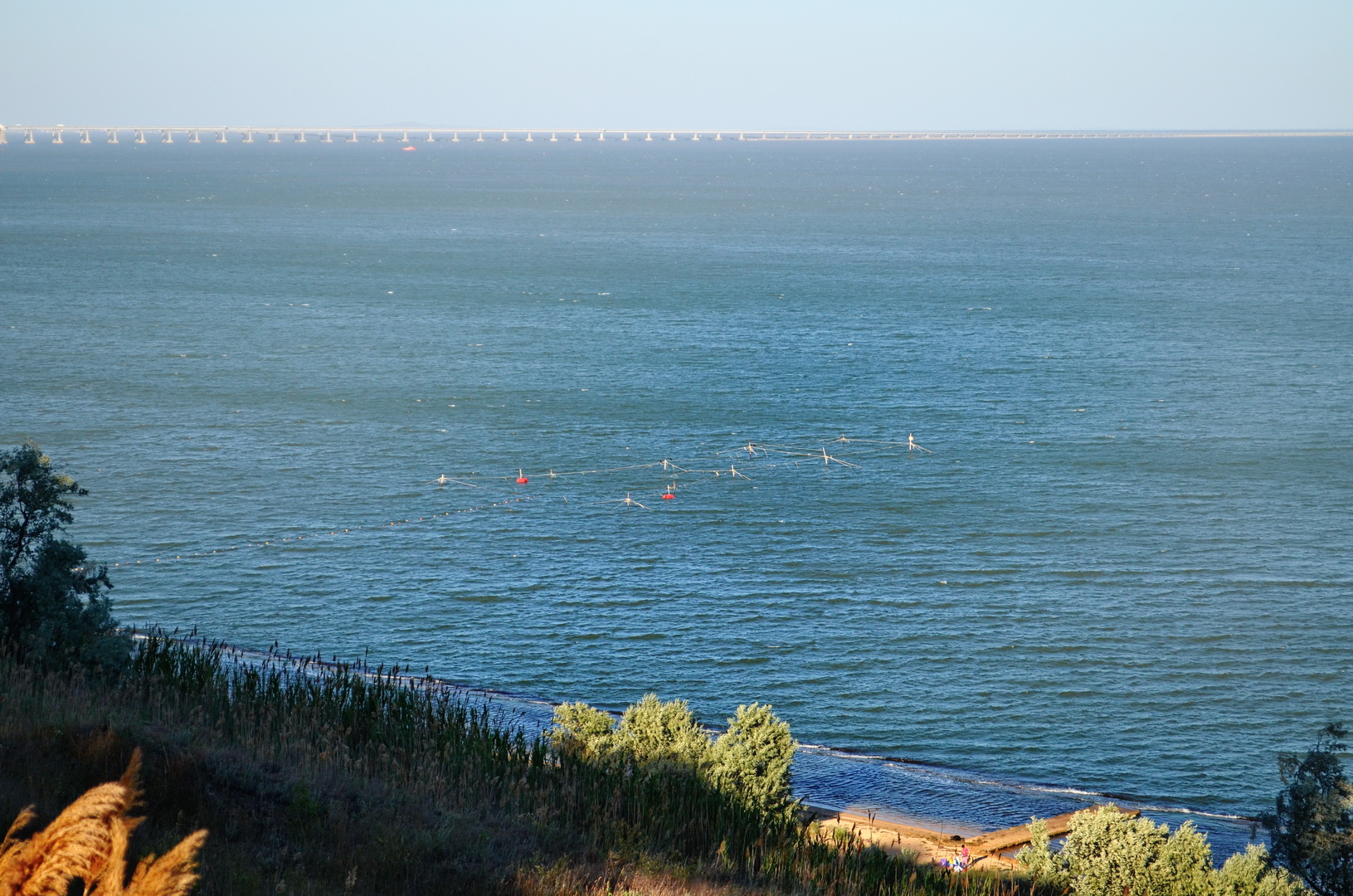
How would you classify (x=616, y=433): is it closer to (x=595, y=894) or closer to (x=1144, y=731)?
(x=1144, y=731)

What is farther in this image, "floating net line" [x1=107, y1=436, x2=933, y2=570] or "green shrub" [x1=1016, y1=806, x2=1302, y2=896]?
"floating net line" [x1=107, y1=436, x2=933, y2=570]

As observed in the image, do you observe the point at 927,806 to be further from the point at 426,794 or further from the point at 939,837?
the point at 426,794

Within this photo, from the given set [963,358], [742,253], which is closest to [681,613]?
[963,358]

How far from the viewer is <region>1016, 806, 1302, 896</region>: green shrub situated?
17797mm

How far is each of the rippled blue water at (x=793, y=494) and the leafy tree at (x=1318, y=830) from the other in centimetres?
939

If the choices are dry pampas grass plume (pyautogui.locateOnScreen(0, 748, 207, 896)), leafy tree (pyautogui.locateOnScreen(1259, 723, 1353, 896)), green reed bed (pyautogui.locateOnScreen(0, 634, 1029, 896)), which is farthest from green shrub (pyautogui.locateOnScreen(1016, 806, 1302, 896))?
dry pampas grass plume (pyautogui.locateOnScreen(0, 748, 207, 896))

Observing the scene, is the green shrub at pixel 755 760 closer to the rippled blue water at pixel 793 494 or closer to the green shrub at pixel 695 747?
the green shrub at pixel 695 747

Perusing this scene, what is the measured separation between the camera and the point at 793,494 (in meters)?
54.2

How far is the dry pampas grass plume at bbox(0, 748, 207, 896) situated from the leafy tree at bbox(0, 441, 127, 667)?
15.8 meters

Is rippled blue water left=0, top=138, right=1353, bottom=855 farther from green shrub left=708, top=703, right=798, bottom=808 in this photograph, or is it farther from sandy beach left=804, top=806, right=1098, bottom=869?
green shrub left=708, top=703, right=798, bottom=808

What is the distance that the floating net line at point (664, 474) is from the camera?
158ft

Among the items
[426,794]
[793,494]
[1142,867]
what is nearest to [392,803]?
[426,794]

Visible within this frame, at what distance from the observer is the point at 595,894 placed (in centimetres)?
1136

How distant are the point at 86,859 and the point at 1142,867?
15708 mm
